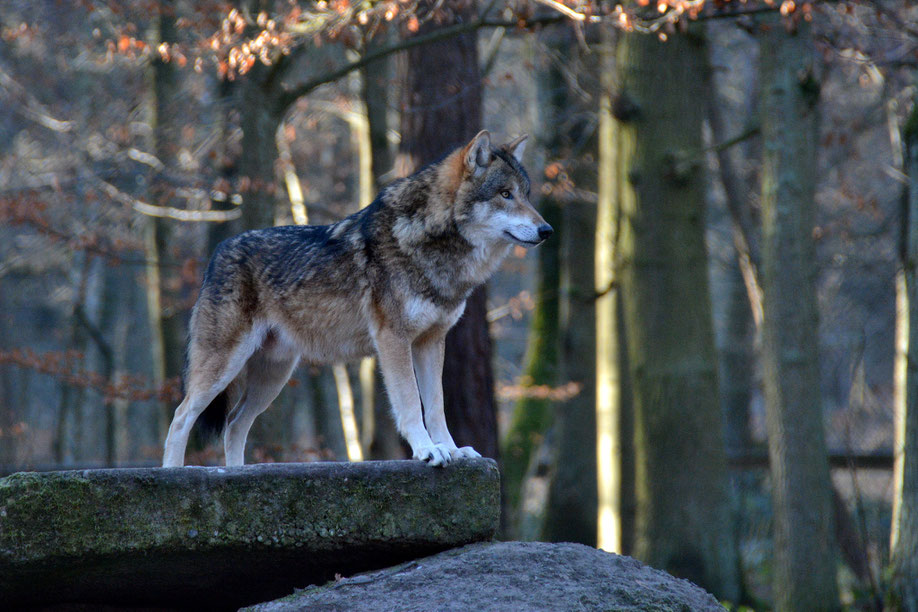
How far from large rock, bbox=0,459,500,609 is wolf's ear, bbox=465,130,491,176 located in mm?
1816

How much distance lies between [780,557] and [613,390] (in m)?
3.08

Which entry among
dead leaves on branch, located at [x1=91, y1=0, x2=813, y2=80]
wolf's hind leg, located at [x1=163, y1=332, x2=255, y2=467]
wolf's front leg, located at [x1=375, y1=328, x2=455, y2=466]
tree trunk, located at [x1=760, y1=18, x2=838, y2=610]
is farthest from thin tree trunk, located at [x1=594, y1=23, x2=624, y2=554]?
wolf's hind leg, located at [x1=163, y1=332, x2=255, y2=467]

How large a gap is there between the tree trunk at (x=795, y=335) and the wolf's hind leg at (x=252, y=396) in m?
4.32

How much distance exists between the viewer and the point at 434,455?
16.1ft

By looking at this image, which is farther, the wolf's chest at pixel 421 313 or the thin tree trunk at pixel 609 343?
the thin tree trunk at pixel 609 343

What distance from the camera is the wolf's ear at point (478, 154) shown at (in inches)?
215

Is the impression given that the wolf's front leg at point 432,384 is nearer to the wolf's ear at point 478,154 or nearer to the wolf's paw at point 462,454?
the wolf's paw at point 462,454

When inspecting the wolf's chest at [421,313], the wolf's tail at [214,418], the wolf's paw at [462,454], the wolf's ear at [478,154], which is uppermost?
the wolf's ear at [478,154]

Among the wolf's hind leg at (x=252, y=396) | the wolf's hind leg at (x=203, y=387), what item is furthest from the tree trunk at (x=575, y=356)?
the wolf's hind leg at (x=203, y=387)

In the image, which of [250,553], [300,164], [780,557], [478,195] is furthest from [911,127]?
[300,164]

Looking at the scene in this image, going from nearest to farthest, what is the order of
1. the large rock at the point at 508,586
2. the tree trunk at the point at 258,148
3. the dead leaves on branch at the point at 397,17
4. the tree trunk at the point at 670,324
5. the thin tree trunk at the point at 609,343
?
the large rock at the point at 508,586
the dead leaves on branch at the point at 397,17
the tree trunk at the point at 258,148
the tree trunk at the point at 670,324
the thin tree trunk at the point at 609,343

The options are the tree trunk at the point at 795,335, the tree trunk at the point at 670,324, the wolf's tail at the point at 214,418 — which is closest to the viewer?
the wolf's tail at the point at 214,418

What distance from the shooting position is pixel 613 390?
10.6 meters

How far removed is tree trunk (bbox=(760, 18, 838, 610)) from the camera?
7777mm
